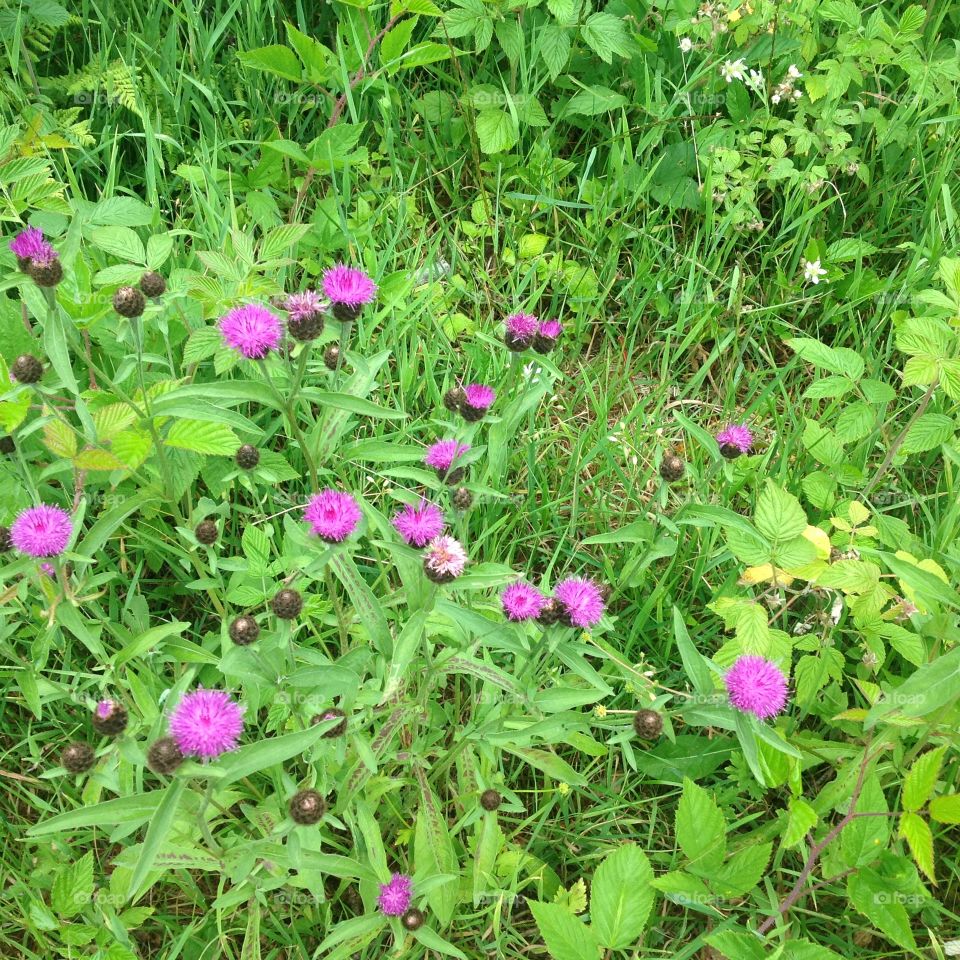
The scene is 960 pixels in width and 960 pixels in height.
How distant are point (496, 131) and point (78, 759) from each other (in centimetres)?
251

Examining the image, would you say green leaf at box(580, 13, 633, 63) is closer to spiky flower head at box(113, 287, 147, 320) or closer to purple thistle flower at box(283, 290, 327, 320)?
purple thistle flower at box(283, 290, 327, 320)

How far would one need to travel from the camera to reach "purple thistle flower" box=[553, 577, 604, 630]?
177 centimetres

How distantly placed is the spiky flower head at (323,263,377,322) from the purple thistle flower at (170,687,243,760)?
2.69 feet

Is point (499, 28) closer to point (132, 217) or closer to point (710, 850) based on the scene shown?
point (132, 217)

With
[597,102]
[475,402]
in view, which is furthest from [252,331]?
[597,102]

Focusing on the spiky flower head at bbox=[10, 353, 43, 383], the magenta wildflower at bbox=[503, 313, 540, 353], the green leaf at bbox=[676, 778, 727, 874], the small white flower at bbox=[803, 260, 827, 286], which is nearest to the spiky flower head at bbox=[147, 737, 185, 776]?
the spiky flower head at bbox=[10, 353, 43, 383]

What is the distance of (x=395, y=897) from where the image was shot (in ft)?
6.07

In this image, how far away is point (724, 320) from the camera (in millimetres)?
3312

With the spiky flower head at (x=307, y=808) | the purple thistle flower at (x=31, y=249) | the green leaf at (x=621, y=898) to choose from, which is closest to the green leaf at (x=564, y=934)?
the green leaf at (x=621, y=898)

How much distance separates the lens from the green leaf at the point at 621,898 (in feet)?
6.19

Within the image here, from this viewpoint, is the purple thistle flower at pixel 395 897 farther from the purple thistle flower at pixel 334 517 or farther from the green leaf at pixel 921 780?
the green leaf at pixel 921 780

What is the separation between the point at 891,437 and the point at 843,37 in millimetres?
1527

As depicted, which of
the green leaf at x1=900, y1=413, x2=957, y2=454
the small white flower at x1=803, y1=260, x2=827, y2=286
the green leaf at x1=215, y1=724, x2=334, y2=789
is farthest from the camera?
the small white flower at x1=803, y1=260, x2=827, y2=286

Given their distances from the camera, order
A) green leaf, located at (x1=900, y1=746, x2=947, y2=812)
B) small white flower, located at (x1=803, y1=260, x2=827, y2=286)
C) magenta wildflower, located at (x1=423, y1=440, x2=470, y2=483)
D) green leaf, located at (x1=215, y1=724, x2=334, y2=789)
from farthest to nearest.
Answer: small white flower, located at (x1=803, y1=260, x2=827, y2=286) < magenta wildflower, located at (x1=423, y1=440, x2=470, y2=483) < green leaf, located at (x1=900, y1=746, x2=947, y2=812) < green leaf, located at (x1=215, y1=724, x2=334, y2=789)
